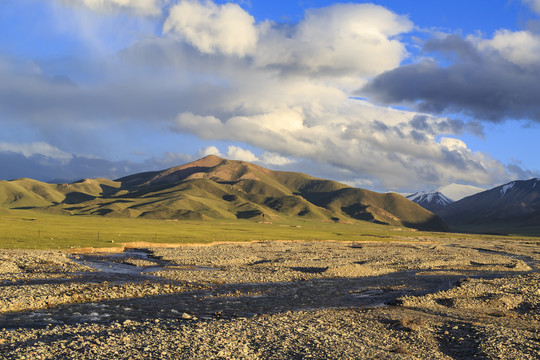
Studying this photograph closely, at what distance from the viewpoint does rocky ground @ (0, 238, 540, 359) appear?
21.8 meters

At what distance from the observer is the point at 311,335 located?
80.0 feet

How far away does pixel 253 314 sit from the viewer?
30.2 m

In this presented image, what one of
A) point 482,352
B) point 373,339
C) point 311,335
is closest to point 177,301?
point 311,335

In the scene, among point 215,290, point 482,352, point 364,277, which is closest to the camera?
point 482,352

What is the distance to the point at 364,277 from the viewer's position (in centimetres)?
5206

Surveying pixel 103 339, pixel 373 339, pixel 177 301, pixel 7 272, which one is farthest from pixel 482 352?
pixel 7 272

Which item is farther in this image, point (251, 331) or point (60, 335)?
point (251, 331)

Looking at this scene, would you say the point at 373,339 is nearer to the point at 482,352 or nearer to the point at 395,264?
the point at 482,352

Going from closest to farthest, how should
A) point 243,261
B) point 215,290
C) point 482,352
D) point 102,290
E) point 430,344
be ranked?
point 482,352 < point 430,344 < point 102,290 < point 215,290 < point 243,261

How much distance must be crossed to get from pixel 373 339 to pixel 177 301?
644 inches

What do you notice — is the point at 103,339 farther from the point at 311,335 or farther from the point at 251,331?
the point at 311,335

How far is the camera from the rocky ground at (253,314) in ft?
71.4

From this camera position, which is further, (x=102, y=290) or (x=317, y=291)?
(x=317, y=291)

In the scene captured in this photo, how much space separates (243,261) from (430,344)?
43.5 metres
